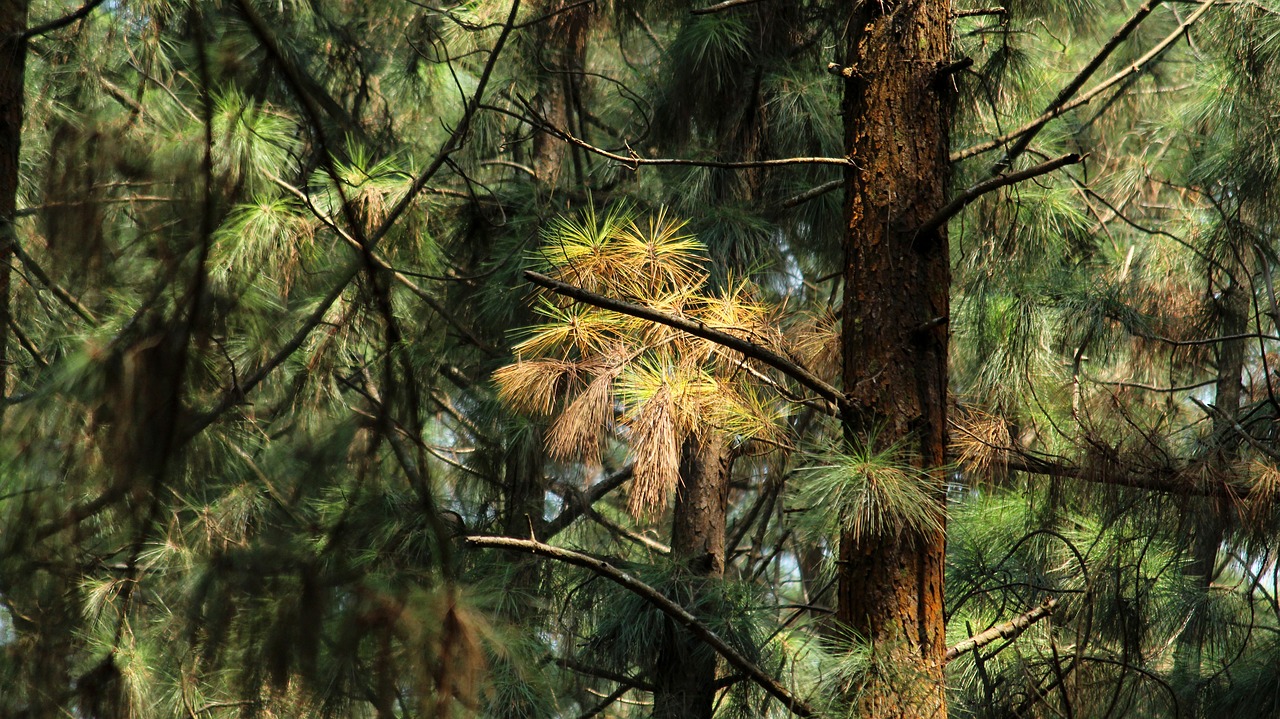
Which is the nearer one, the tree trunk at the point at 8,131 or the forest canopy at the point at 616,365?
the forest canopy at the point at 616,365

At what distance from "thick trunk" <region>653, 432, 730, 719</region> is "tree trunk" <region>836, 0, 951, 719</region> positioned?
0.43 meters

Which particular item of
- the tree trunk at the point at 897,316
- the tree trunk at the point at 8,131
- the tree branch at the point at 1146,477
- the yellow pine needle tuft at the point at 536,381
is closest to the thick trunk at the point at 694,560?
the yellow pine needle tuft at the point at 536,381

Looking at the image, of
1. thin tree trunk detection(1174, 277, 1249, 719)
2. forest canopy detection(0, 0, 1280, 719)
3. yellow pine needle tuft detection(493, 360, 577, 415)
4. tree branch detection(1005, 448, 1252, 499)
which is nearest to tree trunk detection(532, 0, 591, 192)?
forest canopy detection(0, 0, 1280, 719)

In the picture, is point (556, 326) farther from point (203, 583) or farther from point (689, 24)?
point (203, 583)

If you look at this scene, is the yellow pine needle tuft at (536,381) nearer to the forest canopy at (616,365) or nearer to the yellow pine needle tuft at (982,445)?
the forest canopy at (616,365)

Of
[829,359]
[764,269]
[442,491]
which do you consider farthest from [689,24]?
[442,491]

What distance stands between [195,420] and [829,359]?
1.95 meters

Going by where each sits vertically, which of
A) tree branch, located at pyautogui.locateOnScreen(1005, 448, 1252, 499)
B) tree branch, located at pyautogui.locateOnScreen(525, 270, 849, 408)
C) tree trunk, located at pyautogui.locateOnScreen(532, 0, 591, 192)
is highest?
tree trunk, located at pyautogui.locateOnScreen(532, 0, 591, 192)

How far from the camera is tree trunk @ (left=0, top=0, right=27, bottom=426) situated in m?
1.08

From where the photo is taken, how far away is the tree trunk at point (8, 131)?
108cm

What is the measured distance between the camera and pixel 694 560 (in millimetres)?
3174

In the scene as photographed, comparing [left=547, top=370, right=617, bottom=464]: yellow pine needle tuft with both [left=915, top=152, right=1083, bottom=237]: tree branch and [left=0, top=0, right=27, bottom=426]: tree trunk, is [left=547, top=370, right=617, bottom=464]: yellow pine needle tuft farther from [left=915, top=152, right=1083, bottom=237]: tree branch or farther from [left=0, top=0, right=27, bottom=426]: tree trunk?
[left=0, top=0, right=27, bottom=426]: tree trunk

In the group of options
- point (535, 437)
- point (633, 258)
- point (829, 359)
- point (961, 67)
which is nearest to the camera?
point (961, 67)

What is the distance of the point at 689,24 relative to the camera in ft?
11.0
